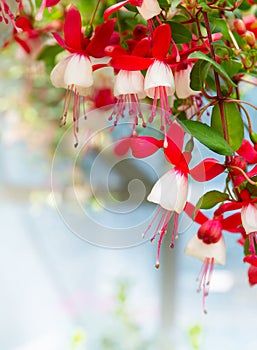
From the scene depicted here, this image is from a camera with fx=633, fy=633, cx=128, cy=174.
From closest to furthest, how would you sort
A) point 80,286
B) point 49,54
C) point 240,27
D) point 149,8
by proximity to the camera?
point 149,8
point 240,27
point 49,54
point 80,286

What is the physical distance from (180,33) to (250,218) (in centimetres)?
12

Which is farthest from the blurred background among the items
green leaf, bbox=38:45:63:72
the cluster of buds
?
the cluster of buds

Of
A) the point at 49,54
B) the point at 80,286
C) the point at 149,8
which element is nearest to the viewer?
the point at 149,8

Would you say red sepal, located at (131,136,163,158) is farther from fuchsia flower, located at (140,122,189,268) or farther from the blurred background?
the blurred background

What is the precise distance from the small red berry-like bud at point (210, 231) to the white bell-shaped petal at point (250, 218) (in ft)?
0.10

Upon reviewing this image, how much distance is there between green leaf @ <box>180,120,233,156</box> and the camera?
0.34 m

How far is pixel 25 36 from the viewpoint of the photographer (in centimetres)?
62

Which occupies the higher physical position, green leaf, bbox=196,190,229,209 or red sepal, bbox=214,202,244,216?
green leaf, bbox=196,190,229,209

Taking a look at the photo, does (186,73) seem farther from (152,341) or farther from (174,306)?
(174,306)

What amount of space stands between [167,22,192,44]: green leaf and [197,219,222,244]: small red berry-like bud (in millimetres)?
112

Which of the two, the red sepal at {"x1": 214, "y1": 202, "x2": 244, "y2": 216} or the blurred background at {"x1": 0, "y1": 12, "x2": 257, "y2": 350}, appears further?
the blurred background at {"x1": 0, "y1": 12, "x2": 257, "y2": 350}

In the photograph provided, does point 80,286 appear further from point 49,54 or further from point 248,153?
point 248,153

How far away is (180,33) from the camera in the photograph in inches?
15.3

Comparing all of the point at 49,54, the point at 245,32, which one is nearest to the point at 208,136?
the point at 245,32
